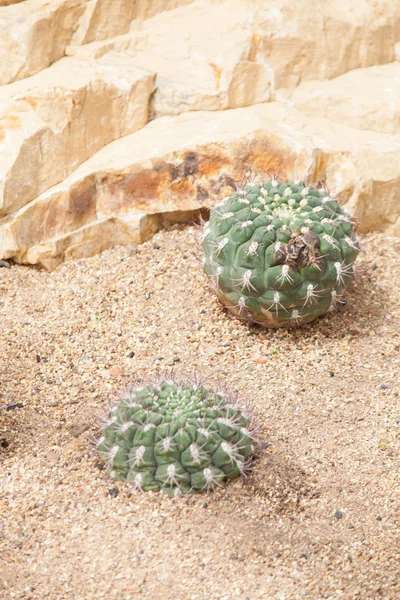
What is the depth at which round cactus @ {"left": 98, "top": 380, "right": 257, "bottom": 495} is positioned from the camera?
129 inches

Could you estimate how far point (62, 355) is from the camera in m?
4.48

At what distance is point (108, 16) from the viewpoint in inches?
224

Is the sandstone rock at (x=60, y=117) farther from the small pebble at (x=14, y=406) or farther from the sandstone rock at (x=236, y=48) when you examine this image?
the small pebble at (x=14, y=406)

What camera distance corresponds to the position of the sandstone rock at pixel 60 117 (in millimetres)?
5195

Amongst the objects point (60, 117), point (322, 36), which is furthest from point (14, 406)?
point (322, 36)

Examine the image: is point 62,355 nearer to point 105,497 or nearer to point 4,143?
point 105,497

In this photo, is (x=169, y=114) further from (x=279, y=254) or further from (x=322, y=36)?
(x=279, y=254)

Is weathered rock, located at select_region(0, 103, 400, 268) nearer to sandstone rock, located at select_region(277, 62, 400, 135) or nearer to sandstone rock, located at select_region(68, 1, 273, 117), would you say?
sandstone rock, located at select_region(68, 1, 273, 117)

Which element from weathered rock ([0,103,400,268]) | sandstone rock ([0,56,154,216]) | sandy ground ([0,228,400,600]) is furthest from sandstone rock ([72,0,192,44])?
sandy ground ([0,228,400,600])

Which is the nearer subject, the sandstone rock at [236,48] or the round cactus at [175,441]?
the round cactus at [175,441]

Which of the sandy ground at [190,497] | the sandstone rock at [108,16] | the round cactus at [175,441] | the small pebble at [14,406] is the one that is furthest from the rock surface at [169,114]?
the round cactus at [175,441]

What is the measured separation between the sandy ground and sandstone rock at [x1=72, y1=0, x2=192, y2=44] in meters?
1.61

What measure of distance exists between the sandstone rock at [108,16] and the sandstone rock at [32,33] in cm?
8

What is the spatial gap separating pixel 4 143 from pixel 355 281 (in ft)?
8.39
